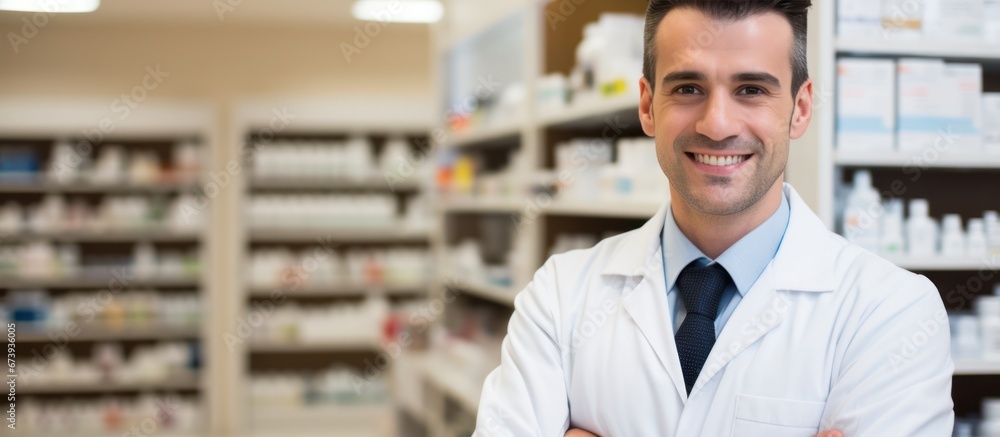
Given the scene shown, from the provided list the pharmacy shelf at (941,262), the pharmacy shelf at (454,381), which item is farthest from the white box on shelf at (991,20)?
the pharmacy shelf at (454,381)

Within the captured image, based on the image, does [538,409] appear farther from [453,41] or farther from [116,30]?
[116,30]

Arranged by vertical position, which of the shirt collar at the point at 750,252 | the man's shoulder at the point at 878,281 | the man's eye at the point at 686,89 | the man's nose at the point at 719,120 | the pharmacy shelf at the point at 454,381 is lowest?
the pharmacy shelf at the point at 454,381

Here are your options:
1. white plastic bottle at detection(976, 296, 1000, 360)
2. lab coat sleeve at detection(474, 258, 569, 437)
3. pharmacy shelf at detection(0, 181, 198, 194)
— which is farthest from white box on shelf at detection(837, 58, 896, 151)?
pharmacy shelf at detection(0, 181, 198, 194)

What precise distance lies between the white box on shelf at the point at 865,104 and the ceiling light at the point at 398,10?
4565 mm

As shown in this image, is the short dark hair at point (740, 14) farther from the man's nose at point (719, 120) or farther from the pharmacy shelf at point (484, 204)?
the pharmacy shelf at point (484, 204)

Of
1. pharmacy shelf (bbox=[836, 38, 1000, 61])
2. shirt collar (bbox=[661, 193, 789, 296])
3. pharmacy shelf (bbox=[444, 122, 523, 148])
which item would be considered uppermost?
pharmacy shelf (bbox=[836, 38, 1000, 61])

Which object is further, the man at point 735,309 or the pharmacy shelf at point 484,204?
the pharmacy shelf at point 484,204

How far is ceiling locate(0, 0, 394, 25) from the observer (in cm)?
659

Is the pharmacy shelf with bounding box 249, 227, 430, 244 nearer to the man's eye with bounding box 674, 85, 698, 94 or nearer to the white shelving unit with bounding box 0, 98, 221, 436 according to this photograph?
the white shelving unit with bounding box 0, 98, 221, 436

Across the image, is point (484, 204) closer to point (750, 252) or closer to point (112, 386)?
point (750, 252)

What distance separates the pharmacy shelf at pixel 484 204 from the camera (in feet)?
12.3

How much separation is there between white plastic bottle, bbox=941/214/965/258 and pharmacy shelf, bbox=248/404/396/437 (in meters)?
5.41

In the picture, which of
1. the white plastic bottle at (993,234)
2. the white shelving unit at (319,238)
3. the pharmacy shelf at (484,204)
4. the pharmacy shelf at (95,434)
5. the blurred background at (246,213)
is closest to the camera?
the white plastic bottle at (993,234)

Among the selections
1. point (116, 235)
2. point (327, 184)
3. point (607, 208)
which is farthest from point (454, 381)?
point (116, 235)
